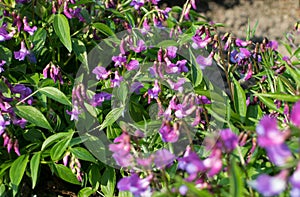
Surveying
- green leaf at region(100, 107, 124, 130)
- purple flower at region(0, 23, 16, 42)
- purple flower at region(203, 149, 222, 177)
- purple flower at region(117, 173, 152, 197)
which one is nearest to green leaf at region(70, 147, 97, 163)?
green leaf at region(100, 107, 124, 130)

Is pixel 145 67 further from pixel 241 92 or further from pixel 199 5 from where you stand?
pixel 199 5

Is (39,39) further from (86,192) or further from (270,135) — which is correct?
(270,135)

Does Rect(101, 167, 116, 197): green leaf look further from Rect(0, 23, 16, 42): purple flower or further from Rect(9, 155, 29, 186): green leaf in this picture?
Rect(0, 23, 16, 42): purple flower

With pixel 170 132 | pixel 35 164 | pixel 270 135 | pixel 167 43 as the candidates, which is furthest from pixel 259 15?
pixel 270 135

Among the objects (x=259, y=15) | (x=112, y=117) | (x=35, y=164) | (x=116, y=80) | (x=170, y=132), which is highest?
(x=170, y=132)

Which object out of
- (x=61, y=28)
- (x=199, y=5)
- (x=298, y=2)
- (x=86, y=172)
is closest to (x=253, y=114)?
(x=86, y=172)

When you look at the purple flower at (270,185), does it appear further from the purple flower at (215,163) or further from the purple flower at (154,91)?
the purple flower at (154,91)

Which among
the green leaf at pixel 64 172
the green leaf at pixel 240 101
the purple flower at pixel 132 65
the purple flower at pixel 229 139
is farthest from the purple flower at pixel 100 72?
the purple flower at pixel 229 139
